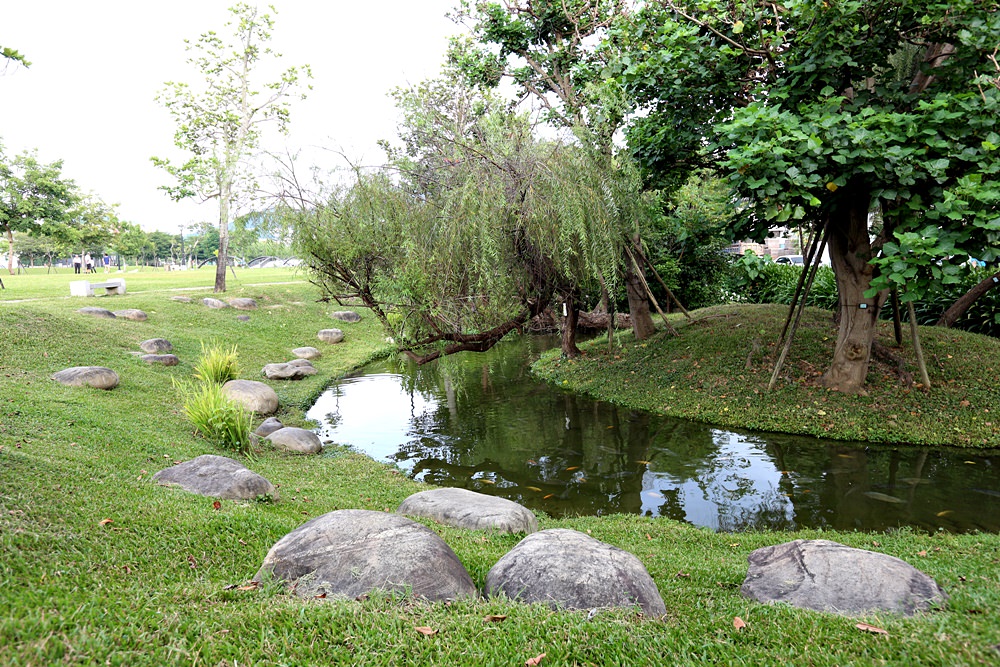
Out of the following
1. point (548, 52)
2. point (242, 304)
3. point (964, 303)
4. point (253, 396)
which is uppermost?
point (548, 52)

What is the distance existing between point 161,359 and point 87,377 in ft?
9.65

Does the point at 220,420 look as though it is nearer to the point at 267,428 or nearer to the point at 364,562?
the point at 267,428

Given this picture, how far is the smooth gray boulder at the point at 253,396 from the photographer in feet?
32.3

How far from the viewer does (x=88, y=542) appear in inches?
136

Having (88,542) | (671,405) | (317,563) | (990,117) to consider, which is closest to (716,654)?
(317,563)

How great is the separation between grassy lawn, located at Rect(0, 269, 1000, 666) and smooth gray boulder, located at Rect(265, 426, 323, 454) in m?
1.09

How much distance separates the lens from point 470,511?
5.31 meters

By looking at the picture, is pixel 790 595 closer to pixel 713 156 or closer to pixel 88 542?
pixel 88 542

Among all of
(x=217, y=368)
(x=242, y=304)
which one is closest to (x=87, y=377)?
(x=217, y=368)

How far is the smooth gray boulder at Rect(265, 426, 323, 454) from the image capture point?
26.2 feet

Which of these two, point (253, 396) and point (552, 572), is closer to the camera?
point (552, 572)

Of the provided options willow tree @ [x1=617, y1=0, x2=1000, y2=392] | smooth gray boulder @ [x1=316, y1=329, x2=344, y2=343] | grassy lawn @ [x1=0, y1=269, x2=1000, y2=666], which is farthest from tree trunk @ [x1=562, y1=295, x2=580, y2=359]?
smooth gray boulder @ [x1=316, y1=329, x2=344, y2=343]

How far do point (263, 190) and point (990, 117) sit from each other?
8.98 meters

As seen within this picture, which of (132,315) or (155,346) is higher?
(132,315)
